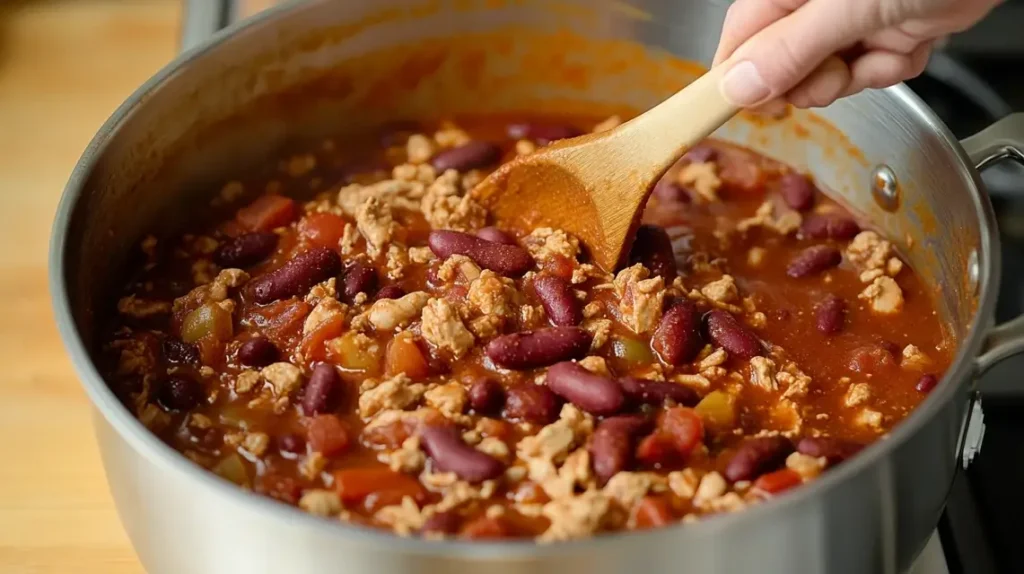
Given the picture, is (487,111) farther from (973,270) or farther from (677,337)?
(973,270)

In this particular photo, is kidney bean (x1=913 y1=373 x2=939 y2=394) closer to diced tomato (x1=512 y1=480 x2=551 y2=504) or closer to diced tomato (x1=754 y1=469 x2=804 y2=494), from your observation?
diced tomato (x1=754 y1=469 x2=804 y2=494)

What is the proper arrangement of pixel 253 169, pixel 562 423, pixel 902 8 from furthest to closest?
pixel 253 169, pixel 562 423, pixel 902 8

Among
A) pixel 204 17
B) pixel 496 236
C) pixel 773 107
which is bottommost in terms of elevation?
pixel 496 236

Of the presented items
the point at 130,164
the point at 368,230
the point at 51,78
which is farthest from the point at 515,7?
the point at 51,78

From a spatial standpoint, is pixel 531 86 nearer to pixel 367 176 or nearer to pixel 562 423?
pixel 367 176

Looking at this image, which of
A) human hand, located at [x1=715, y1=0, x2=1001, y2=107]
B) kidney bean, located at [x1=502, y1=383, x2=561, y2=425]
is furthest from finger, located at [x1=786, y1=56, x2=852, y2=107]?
kidney bean, located at [x1=502, y1=383, x2=561, y2=425]

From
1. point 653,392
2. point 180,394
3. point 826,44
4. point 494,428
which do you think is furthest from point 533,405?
point 826,44
